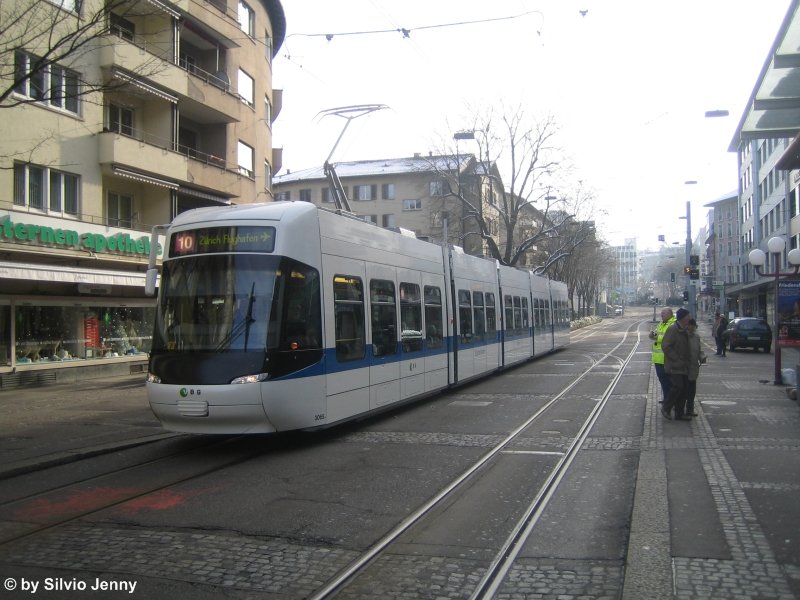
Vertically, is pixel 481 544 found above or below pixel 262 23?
below

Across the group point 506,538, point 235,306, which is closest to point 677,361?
point 506,538

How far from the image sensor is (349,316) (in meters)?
10.1

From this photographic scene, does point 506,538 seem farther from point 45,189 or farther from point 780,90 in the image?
point 45,189

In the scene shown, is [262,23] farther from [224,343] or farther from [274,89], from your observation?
[224,343]

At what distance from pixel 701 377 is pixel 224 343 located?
14448 millimetres

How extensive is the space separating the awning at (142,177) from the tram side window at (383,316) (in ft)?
38.4

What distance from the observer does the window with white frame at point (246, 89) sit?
26047 millimetres

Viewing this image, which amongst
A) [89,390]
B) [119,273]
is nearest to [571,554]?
[89,390]

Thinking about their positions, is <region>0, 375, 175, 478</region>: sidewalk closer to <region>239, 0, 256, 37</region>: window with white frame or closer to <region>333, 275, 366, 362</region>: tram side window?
<region>333, 275, 366, 362</region>: tram side window

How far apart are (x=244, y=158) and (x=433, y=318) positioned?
15.7 meters

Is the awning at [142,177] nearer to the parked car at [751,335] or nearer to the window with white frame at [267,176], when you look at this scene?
the window with white frame at [267,176]

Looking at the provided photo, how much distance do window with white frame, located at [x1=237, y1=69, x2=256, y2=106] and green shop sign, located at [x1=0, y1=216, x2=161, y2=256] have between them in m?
7.83

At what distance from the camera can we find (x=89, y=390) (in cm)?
1716

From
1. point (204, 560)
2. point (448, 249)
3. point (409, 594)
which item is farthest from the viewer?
point (448, 249)
